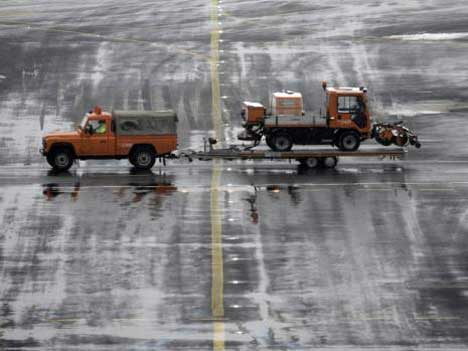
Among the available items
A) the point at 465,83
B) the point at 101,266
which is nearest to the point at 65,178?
the point at 101,266

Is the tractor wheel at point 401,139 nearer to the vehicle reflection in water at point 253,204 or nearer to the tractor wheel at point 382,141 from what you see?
the tractor wheel at point 382,141

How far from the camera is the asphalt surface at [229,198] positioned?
40406mm

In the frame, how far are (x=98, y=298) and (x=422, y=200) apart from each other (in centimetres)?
1595

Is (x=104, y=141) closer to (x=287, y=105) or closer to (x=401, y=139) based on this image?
(x=287, y=105)

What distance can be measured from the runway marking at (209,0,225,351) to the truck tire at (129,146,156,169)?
2609mm

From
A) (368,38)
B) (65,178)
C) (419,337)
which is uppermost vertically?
(368,38)

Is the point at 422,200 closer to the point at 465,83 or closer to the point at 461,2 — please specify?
the point at 465,83

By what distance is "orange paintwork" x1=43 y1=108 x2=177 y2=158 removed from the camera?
188ft

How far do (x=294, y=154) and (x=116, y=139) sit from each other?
729 cm

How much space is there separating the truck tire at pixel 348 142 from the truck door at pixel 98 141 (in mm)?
9641

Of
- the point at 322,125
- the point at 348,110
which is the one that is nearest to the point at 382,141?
the point at 348,110

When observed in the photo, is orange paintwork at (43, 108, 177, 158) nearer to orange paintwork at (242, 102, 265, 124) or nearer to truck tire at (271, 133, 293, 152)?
orange paintwork at (242, 102, 265, 124)

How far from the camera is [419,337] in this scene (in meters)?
39.0

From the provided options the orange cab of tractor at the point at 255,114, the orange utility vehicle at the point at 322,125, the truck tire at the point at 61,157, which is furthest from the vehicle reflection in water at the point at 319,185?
the truck tire at the point at 61,157
